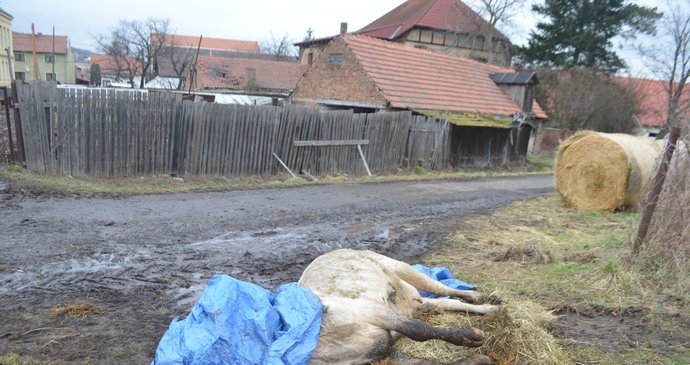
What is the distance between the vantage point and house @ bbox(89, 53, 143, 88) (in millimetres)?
48444

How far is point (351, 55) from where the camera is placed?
1997 cm

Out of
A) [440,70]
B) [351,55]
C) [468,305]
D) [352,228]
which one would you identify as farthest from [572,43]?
[468,305]

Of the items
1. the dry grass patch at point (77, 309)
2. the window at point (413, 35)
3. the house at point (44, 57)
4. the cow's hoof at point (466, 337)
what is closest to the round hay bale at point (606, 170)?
the cow's hoof at point (466, 337)

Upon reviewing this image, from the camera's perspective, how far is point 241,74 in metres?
42.4

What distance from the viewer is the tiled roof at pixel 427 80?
19594 mm

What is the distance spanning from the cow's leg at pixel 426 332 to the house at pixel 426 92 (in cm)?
1489

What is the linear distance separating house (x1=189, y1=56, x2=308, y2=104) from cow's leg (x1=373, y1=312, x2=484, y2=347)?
36.6 meters

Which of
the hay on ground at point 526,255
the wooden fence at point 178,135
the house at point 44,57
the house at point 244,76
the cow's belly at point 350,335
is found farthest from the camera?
the house at point 44,57

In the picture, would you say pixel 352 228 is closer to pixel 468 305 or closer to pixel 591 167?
pixel 468 305

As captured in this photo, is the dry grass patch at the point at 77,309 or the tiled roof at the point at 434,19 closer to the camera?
the dry grass patch at the point at 77,309

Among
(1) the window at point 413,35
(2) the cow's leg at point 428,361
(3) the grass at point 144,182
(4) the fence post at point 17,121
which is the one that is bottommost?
(3) the grass at point 144,182

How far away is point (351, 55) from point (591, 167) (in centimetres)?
1138

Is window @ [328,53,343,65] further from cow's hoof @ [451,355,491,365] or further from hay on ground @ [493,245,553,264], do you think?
cow's hoof @ [451,355,491,365]

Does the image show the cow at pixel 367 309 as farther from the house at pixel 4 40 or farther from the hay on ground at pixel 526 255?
the house at pixel 4 40
